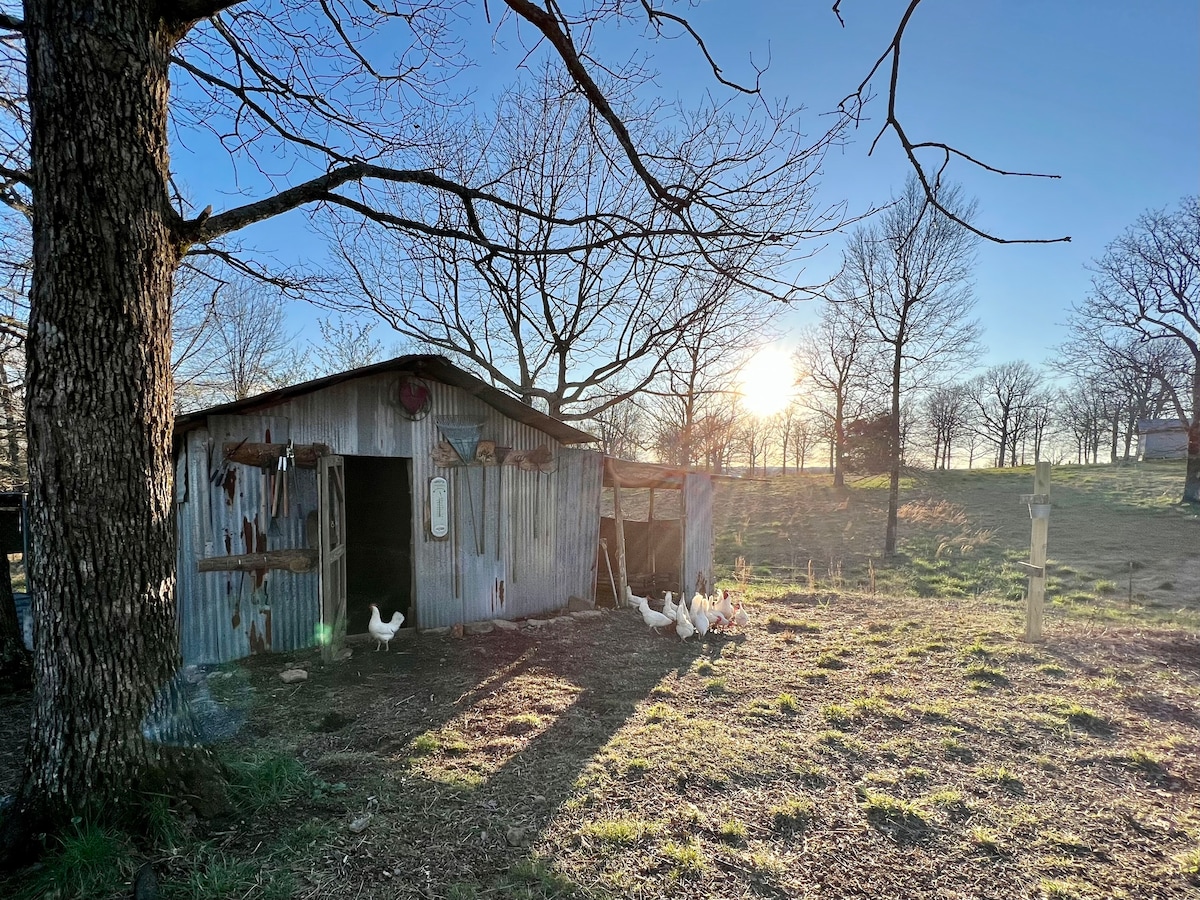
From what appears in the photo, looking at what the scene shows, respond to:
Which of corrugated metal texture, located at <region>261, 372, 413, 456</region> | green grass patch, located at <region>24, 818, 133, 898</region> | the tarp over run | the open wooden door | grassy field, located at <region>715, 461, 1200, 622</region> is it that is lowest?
grassy field, located at <region>715, 461, 1200, 622</region>

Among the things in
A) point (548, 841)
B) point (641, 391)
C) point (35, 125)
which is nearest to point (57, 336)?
point (35, 125)

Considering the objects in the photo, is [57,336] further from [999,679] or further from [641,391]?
[641,391]

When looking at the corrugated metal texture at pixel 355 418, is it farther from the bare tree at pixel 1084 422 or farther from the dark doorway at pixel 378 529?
the bare tree at pixel 1084 422

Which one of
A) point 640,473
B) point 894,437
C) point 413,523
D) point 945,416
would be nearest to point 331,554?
point 413,523

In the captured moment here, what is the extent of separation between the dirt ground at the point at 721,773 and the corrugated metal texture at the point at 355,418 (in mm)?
2432

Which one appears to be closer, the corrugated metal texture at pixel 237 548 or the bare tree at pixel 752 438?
the corrugated metal texture at pixel 237 548

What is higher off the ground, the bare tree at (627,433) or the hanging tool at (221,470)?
the bare tree at (627,433)

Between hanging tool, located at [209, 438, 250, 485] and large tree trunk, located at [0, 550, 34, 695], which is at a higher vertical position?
hanging tool, located at [209, 438, 250, 485]

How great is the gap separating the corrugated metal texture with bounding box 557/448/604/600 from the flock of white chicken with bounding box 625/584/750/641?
1.33 m

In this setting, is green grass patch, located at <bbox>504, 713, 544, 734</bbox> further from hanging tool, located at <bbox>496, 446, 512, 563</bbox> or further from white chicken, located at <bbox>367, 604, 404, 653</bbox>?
hanging tool, located at <bbox>496, 446, 512, 563</bbox>

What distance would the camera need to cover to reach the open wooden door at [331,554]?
6023mm

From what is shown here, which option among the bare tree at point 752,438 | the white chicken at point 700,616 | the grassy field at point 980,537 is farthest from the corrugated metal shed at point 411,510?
the bare tree at point 752,438

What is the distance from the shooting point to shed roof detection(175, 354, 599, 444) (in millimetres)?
5871

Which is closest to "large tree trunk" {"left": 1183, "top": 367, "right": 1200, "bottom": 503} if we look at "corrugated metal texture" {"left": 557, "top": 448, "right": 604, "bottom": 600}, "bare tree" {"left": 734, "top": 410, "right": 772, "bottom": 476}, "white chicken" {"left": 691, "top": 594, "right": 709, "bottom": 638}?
"bare tree" {"left": 734, "top": 410, "right": 772, "bottom": 476}
